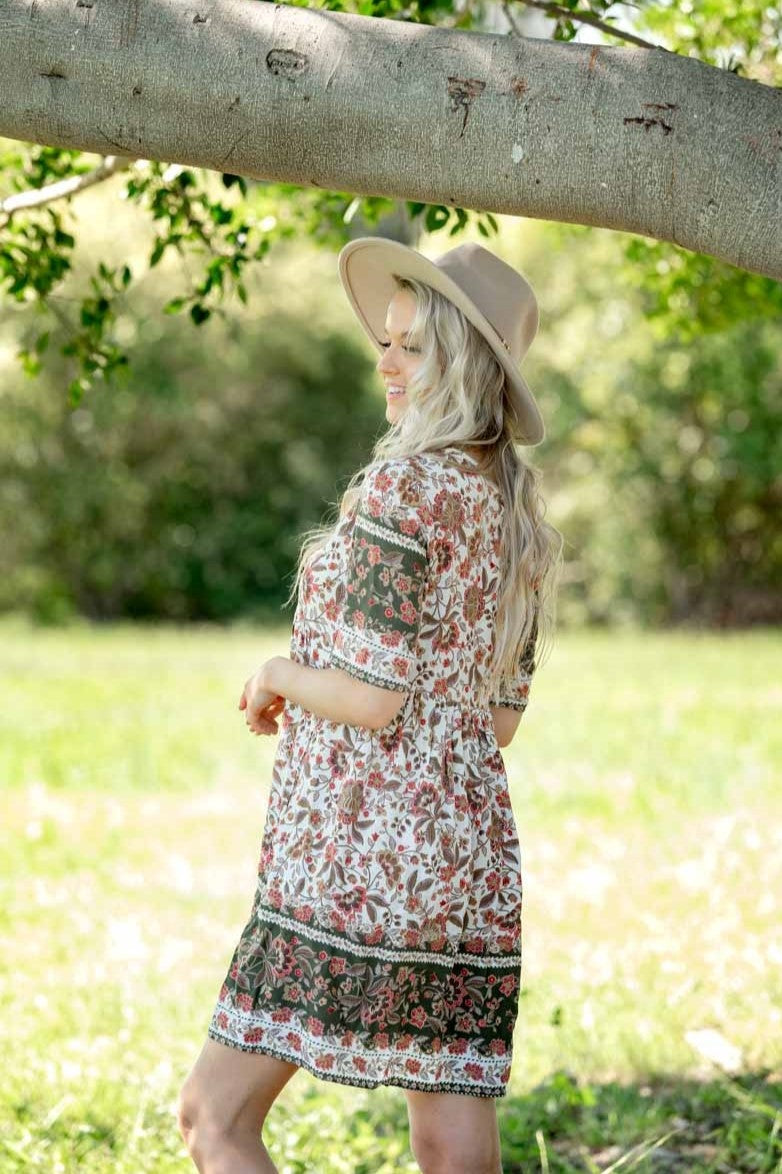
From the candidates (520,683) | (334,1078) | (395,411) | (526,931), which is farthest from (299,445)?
(334,1078)

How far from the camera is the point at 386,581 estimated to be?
243cm

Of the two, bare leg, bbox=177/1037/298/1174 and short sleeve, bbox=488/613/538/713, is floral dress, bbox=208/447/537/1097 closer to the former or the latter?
bare leg, bbox=177/1037/298/1174

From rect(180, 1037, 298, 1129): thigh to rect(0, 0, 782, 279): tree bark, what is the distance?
146cm

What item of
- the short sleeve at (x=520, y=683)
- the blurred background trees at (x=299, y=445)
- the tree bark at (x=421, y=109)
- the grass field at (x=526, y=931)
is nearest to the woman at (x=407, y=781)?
the short sleeve at (x=520, y=683)

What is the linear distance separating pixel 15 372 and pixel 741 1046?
61.1ft

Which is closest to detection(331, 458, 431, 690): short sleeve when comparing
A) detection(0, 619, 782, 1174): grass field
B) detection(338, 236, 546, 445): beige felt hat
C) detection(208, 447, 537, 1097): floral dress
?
detection(208, 447, 537, 1097): floral dress

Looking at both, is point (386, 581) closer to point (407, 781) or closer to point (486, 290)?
point (407, 781)

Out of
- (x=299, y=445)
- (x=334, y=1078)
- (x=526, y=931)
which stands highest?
(x=299, y=445)

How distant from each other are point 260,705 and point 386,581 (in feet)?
1.20

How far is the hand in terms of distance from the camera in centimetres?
260

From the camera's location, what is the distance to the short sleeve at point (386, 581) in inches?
95.8

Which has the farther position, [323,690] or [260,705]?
[260,705]

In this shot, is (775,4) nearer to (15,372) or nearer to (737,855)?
(737,855)

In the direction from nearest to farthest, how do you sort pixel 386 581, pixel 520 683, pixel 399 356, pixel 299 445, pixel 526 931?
pixel 386 581, pixel 399 356, pixel 520 683, pixel 526 931, pixel 299 445
